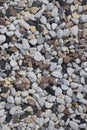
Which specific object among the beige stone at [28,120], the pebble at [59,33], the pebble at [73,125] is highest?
the pebble at [59,33]

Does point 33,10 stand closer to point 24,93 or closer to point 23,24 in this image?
point 23,24

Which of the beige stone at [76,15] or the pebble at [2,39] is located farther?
the beige stone at [76,15]

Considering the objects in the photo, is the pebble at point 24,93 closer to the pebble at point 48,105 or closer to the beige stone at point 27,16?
the pebble at point 48,105

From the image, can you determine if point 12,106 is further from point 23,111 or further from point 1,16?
point 1,16

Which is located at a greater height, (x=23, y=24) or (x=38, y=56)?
(x=23, y=24)

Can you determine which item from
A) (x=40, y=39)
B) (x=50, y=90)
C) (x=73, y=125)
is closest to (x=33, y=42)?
(x=40, y=39)

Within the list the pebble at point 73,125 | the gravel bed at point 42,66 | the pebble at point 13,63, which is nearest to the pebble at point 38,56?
the gravel bed at point 42,66

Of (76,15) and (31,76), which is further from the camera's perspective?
(76,15)

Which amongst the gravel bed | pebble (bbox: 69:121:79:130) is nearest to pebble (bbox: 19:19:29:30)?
the gravel bed
